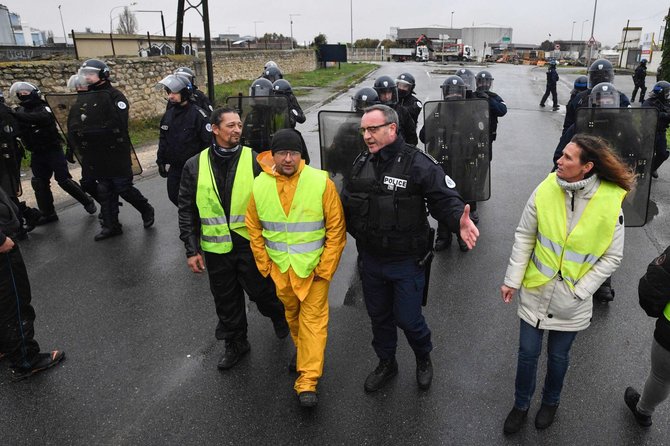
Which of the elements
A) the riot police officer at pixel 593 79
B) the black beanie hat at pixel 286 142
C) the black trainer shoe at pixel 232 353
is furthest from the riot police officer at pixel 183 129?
the riot police officer at pixel 593 79

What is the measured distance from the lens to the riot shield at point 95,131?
5762 mm

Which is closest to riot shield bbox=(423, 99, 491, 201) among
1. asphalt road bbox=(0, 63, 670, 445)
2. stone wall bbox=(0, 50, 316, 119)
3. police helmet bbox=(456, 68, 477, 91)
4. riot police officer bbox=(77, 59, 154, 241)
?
asphalt road bbox=(0, 63, 670, 445)

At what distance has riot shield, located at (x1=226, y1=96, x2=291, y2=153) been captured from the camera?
6.26m

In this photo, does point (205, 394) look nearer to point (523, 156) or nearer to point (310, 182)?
point (310, 182)

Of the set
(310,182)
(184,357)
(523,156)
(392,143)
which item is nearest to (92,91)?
(184,357)

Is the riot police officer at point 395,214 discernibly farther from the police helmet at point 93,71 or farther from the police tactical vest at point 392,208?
the police helmet at point 93,71

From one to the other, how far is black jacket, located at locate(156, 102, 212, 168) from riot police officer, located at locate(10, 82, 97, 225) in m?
1.98

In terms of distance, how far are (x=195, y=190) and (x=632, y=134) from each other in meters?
3.71

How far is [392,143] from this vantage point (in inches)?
116

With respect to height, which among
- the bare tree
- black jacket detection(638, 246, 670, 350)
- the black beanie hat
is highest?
the bare tree

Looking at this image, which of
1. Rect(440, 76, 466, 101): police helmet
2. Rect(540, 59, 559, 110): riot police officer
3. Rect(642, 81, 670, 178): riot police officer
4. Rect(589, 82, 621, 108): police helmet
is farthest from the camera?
Rect(540, 59, 559, 110): riot police officer

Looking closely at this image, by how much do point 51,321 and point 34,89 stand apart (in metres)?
3.36

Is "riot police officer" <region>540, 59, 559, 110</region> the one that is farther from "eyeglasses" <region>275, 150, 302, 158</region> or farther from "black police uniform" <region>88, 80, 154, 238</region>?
"eyeglasses" <region>275, 150, 302, 158</region>

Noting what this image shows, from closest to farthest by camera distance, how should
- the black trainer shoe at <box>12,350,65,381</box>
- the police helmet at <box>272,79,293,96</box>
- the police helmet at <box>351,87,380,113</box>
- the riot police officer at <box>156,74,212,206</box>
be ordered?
the black trainer shoe at <box>12,350,65,381</box>, the riot police officer at <box>156,74,212,206</box>, the police helmet at <box>351,87,380,113</box>, the police helmet at <box>272,79,293,96</box>
